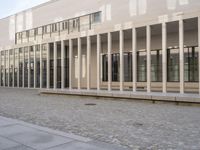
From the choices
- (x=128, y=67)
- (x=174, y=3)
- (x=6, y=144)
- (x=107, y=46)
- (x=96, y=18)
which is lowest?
(x=6, y=144)

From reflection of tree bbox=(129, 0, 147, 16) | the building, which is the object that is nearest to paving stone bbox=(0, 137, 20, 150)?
the building

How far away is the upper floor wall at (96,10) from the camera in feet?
→ 68.0

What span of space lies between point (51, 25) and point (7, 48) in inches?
341

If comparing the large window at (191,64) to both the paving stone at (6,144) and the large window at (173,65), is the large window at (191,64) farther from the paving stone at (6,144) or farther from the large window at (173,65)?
the paving stone at (6,144)

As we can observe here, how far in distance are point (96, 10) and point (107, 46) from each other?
13.3 ft

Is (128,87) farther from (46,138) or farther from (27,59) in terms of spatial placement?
(46,138)

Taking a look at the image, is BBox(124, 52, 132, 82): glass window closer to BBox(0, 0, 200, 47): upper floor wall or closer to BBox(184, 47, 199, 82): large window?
BBox(0, 0, 200, 47): upper floor wall

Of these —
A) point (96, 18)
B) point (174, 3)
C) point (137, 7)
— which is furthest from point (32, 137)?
point (96, 18)

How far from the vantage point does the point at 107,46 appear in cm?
2708

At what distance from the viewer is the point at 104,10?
25797 millimetres

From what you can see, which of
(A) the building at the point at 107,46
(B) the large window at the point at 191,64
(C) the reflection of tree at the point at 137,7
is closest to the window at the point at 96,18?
(A) the building at the point at 107,46

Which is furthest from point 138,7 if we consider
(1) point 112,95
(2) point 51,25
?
(2) point 51,25

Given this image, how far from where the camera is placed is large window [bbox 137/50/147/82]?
80.5 ft

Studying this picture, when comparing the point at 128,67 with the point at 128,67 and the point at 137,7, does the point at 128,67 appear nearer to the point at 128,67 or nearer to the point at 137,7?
the point at 128,67
